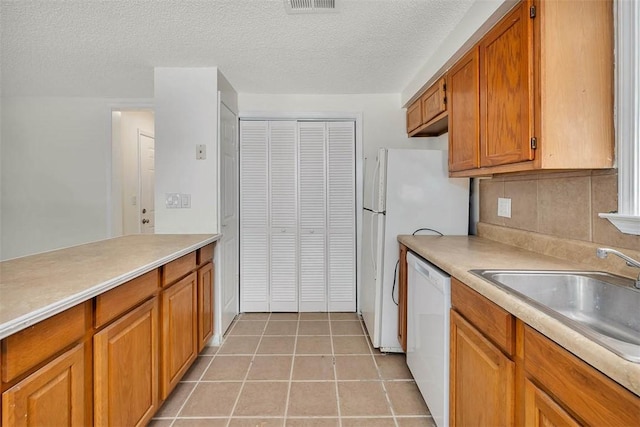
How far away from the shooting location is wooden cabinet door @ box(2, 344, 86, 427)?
871mm

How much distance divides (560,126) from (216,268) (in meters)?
2.41

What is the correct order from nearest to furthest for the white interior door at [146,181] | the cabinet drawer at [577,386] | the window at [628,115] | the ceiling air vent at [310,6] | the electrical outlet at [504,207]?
1. the cabinet drawer at [577,386]
2. the window at [628,115]
3. the ceiling air vent at [310,6]
4. the electrical outlet at [504,207]
5. the white interior door at [146,181]

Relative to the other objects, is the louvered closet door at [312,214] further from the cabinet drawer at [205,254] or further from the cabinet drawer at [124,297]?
the cabinet drawer at [124,297]

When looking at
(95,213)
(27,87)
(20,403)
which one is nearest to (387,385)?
(20,403)

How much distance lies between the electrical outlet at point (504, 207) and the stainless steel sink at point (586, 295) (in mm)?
802

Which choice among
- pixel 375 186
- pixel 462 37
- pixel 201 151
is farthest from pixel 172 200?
Answer: pixel 462 37

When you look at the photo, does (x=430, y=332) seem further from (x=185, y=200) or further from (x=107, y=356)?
(x=185, y=200)

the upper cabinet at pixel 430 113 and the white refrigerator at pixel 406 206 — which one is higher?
the upper cabinet at pixel 430 113

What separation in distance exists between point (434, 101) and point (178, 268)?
210 centimetres

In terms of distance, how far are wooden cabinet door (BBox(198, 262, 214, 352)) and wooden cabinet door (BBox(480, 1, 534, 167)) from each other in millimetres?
1959

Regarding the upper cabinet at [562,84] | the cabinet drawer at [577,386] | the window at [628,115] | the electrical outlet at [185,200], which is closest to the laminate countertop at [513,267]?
the cabinet drawer at [577,386]

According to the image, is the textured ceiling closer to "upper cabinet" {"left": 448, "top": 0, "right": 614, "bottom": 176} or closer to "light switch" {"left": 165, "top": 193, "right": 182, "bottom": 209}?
"upper cabinet" {"left": 448, "top": 0, "right": 614, "bottom": 176}

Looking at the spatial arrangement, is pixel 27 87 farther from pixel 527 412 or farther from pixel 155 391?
pixel 527 412

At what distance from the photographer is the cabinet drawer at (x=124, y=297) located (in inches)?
48.6
